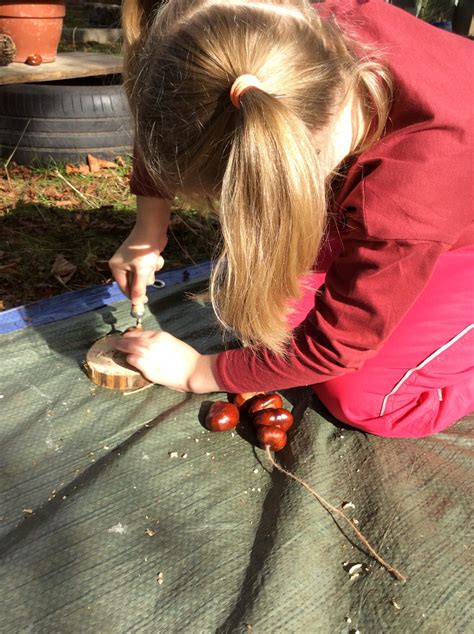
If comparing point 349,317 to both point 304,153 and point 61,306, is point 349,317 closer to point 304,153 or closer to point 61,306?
point 304,153

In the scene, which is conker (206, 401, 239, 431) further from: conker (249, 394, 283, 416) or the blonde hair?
the blonde hair

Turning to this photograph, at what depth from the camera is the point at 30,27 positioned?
3.84 meters

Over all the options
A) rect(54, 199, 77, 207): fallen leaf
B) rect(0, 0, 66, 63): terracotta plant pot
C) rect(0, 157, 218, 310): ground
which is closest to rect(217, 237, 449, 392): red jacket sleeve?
rect(0, 157, 218, 310): ground

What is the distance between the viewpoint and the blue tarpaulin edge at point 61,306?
1.91m

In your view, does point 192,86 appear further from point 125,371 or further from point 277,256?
point 125,371

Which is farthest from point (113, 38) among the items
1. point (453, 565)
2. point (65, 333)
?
point (453, 565)

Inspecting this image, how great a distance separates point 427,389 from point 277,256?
705 mm

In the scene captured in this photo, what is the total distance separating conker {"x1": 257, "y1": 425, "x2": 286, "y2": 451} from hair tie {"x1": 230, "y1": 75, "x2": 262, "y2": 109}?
30.5 inches

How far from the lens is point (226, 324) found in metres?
1.37

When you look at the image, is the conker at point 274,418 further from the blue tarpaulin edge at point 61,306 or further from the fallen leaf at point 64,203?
the fallen leaf at point 64,203

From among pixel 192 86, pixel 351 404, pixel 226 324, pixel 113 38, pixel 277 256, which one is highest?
pixel 192 86

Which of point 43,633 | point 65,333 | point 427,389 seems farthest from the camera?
point 65,333

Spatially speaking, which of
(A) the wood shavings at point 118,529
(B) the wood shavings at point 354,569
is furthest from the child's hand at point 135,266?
(B) the wood shavings at point 354,569

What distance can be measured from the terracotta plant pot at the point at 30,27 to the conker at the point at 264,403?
310 cm
